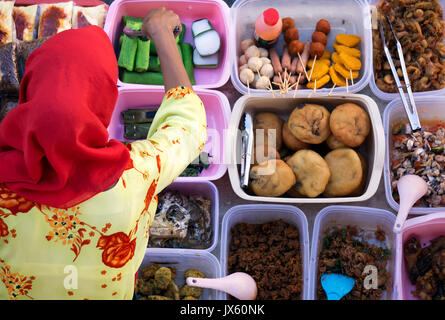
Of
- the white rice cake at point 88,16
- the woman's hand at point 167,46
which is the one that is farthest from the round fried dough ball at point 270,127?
the white rice cake at point 88,16

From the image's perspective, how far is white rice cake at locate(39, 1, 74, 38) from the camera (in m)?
1.84

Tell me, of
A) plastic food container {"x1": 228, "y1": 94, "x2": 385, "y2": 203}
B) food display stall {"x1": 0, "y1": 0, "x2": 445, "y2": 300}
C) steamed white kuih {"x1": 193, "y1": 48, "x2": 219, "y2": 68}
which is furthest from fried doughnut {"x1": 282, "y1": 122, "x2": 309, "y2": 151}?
steamed white kuih {"x1": 193, "y1": 48, "x2": 219, "y2": 68}

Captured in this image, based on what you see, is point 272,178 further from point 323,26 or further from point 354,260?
point 323,26

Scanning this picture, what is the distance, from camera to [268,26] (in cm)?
172

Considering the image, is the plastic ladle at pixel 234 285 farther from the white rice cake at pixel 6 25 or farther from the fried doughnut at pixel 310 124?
the white rice cake at pixel 6 25

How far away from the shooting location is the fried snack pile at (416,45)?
5.72 ft

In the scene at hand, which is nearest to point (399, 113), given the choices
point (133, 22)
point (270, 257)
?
point (270, 257)

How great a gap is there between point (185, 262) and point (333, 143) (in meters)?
0.87

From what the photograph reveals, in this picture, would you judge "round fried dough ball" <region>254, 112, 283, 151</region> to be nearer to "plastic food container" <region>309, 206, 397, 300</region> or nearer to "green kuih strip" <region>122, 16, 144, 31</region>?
"plastic food container" <region>309, 206, 397, 300</region>

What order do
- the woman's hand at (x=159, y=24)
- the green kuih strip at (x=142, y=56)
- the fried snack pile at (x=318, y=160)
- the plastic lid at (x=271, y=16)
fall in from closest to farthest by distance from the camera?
the woman's hand at (x=159, y=24) < the fried snack pile at (x=318, y=160) < the plastic lid at (x=271, y=16) < the green kuih strip at (x=142, y=56)
